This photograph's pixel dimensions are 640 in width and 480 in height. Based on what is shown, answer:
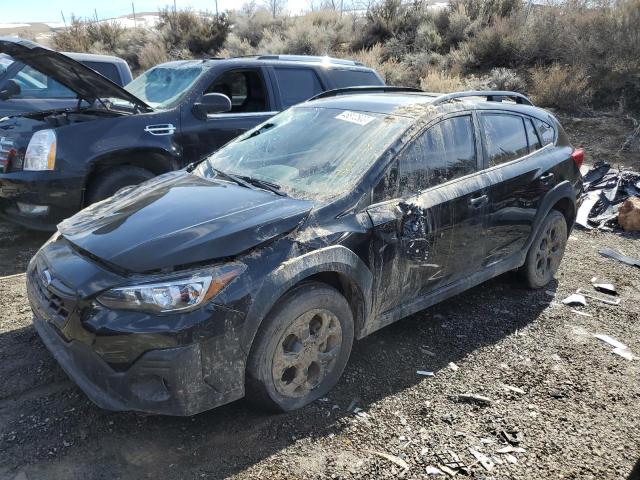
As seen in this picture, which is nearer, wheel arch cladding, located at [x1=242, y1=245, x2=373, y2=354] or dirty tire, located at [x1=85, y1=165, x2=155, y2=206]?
wheel arch cladding, located at [x1=242, y1=245, x2=373, y2=354]

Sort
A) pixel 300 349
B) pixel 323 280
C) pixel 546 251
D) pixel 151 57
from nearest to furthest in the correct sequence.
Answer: pixel 300 349 < pixel 323 280 < pixel 546 251 < pixel 151 57

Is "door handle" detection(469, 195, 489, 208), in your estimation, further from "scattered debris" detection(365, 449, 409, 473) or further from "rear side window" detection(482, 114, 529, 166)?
"scattered debris" detection(365, 449, 409, 473)

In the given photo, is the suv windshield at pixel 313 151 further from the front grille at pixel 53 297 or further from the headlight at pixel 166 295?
the front grille at pixel 53 297

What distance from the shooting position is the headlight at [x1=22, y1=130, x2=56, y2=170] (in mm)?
5066

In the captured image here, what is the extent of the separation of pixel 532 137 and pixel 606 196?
3.84m

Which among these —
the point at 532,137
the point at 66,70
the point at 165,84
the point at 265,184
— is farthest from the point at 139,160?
the point at 532,137

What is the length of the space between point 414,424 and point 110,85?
14.7 ft

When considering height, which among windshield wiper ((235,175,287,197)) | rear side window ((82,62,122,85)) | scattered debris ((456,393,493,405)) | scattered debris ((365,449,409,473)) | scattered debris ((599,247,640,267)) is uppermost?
rear side window ((82,62,122,85))

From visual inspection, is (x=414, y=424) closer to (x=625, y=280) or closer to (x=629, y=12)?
(x=625, y=280)

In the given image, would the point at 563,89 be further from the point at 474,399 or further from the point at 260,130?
the point at 474,399

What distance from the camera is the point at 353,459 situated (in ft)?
9.16

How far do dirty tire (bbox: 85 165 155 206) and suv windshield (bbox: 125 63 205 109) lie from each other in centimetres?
93

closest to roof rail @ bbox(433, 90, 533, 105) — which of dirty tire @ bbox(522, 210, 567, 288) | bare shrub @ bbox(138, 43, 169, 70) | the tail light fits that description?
the tail light

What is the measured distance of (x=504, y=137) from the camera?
437cm
